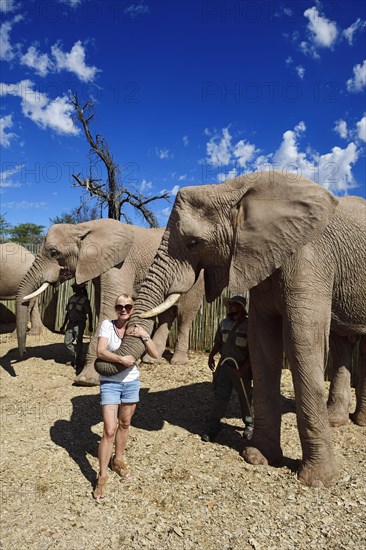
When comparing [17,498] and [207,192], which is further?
[207,192]

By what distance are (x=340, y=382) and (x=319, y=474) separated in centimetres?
180

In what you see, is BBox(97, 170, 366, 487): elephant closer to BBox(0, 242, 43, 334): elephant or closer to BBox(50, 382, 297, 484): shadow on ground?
BBox(50, 382, 297, 484): shadow on ground

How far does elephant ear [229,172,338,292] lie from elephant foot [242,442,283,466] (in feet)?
5.51

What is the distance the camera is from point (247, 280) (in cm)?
316

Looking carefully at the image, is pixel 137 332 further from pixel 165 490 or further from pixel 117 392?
pixel 165 490

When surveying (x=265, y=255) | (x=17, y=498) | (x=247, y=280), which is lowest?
(x=17, y=498)

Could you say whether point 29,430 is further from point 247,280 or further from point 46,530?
point 247,280

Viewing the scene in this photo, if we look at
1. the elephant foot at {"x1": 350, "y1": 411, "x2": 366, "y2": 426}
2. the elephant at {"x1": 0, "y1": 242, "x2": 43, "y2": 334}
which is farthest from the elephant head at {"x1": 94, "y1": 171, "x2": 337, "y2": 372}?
the elephant at {"x1": 0, "y1": 242, "x2": 43, "y2": 334}

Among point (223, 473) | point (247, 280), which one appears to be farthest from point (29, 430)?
point (247, 280)

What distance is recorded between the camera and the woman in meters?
3.14

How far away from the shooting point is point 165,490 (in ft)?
10.7

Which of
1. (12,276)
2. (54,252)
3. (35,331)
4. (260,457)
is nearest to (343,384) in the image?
(260,457)

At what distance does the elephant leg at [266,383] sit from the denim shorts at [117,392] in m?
1.21

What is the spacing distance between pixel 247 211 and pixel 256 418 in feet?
6.59
